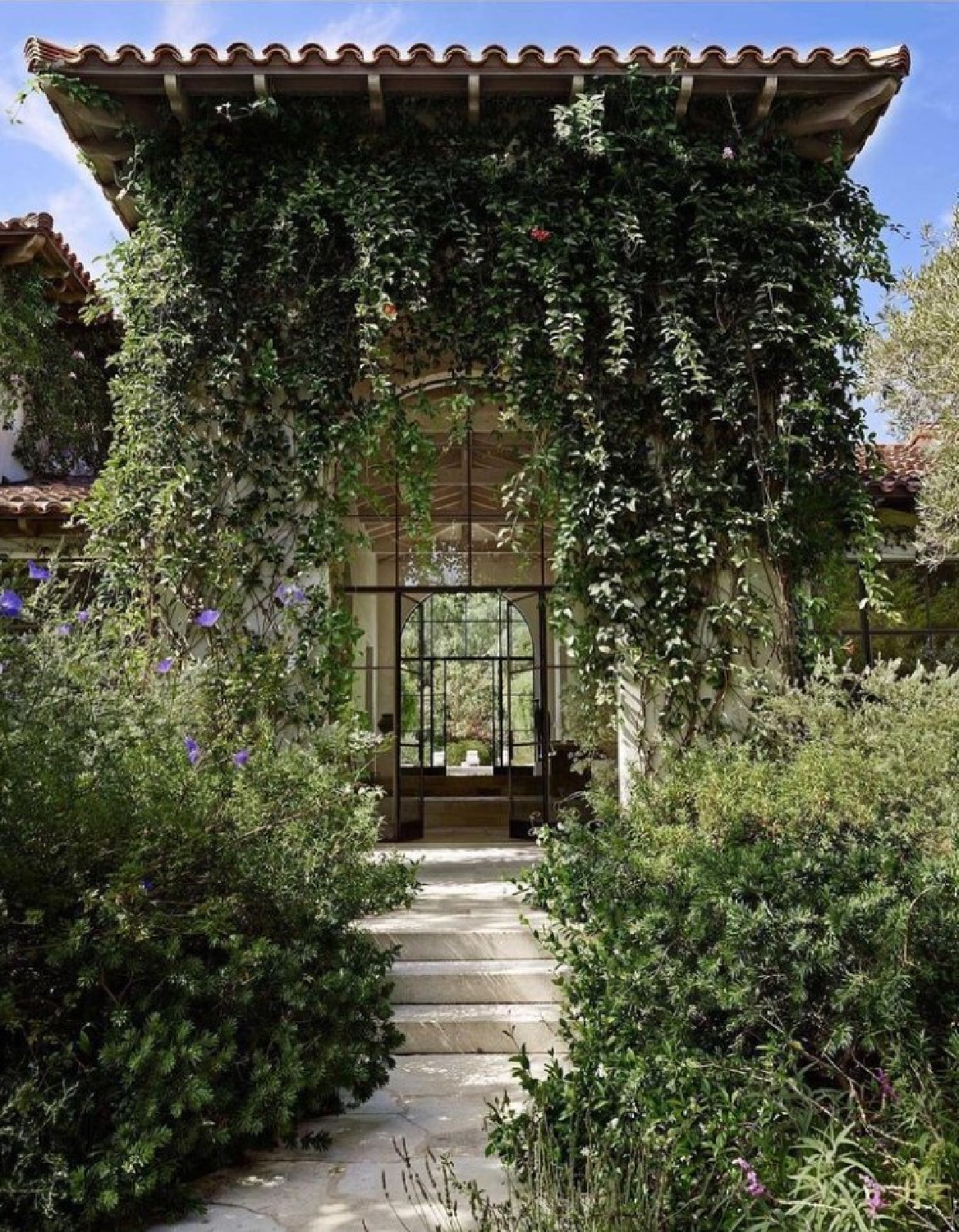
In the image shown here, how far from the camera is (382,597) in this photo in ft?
29.7

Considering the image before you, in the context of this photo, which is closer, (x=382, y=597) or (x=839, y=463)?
(x=839, y=463)

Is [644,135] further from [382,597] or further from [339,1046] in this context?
[339,1046]

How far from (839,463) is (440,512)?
3.55m

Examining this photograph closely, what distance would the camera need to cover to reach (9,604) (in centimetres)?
330

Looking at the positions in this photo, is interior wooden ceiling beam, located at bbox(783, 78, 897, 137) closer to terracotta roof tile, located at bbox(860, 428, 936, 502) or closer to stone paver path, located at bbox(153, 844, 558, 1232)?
terracotta roof tile, located at bbox(860, 428, 936, 502)

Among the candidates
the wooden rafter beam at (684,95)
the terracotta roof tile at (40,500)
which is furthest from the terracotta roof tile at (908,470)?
the terracotta roof tile at (40,500)

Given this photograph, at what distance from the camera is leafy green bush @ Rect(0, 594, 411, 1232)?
9.30ft

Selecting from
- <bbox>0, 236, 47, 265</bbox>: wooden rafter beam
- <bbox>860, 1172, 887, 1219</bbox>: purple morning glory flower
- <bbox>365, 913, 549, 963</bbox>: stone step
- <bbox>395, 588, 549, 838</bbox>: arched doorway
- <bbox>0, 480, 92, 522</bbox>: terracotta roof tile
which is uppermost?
<bbox>0, 236, 47, 265</bbox>: wooden rafter beam

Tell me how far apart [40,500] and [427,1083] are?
5.94 meters

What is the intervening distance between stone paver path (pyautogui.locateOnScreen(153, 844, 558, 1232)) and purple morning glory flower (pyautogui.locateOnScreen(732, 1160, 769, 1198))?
2.73 feet

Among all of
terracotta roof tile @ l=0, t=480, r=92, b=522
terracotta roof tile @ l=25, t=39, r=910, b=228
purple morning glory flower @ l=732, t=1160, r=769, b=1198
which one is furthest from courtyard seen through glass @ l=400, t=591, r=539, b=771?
purple morning glory flower @ l=732, t=1160, r=769, b=1198

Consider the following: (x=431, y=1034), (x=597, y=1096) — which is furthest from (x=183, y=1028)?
(x=431, y=1034)

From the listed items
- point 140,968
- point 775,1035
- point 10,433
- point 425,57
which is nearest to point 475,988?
point 140,968

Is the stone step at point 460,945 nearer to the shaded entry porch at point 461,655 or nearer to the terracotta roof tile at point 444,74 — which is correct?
the shaded entry porch at point 461,655
